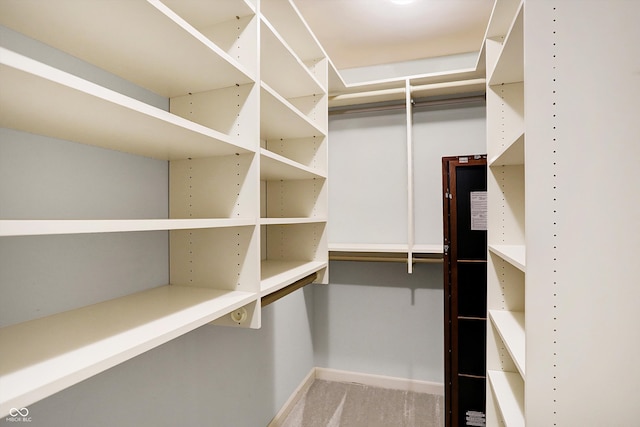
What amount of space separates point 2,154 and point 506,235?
1869 mm

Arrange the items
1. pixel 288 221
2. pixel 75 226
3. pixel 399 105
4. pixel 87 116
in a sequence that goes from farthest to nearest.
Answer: pixel 399 105 < pixel 288 221 < pixel 87 116 < pixel 75 226

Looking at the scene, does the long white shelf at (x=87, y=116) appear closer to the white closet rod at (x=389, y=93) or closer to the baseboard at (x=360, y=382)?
the white closet rod at (x=389, y=93)

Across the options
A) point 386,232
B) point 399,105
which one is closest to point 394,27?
point 399,105

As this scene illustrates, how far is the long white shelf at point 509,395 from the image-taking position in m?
1.15

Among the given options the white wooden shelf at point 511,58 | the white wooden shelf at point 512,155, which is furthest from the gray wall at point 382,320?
the white wooden shelf at point 511,58

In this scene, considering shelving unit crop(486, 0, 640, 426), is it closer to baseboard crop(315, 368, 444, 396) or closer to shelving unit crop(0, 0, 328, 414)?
shelving unit crop(0, 0, 328, 414)

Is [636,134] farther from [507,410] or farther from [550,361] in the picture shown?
[507,410]

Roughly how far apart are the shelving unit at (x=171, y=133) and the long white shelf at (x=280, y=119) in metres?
0.01

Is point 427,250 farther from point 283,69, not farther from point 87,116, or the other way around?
point 87,116

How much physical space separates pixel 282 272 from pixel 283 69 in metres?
1.01

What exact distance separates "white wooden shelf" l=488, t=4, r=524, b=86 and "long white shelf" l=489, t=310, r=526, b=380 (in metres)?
1.06

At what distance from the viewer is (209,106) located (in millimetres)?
1269

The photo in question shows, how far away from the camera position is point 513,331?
1.33m

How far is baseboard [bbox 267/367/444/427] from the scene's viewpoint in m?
2.49
